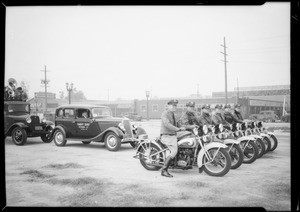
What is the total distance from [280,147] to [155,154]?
3.81 metres

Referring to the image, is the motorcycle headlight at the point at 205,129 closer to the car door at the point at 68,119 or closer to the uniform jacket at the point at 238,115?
the uniform jacket at the point at 238,115

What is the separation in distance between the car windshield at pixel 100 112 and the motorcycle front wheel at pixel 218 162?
15.1 ft

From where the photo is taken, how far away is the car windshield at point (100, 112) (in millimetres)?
8039

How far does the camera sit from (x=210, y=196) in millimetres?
3480

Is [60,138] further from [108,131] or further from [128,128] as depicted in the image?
[128,128]

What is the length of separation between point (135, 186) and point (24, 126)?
19.2ft

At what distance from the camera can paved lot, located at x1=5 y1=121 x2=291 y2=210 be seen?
3367 mm

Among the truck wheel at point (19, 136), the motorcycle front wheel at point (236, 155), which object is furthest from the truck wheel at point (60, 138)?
the motorcycle front wheel at point (236, 155)

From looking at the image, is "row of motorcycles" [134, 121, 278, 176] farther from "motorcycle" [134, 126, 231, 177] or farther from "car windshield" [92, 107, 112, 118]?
"car windshield" [92, 107, 112, 118]

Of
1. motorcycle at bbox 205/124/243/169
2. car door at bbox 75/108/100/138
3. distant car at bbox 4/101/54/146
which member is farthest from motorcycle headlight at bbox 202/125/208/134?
distant car at bbox 4/101/54/146

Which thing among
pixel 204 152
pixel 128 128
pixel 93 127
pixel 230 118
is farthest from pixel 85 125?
pixel 204 152

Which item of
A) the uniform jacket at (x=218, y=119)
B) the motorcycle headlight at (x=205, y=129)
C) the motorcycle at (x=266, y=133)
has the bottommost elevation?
the motorcycle at (x=266, y=133)
